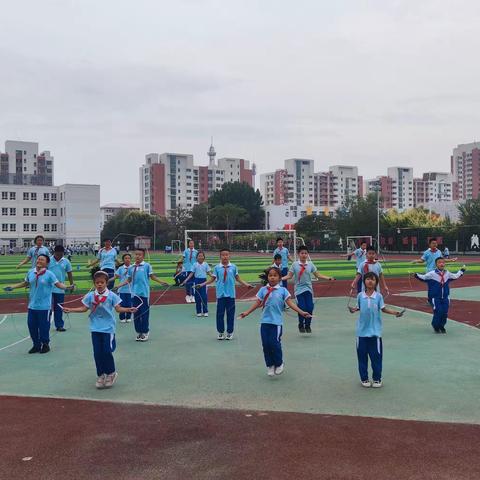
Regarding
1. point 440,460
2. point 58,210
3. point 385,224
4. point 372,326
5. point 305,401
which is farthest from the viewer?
point 58,210

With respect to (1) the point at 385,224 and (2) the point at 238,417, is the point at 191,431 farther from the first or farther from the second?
(1) the point at 385,224

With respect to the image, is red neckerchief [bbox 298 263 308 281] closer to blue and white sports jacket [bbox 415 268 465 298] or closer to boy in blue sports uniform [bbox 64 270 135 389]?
blue and white sports jacket [bbox 415 268 465 298]

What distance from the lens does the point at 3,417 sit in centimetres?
639

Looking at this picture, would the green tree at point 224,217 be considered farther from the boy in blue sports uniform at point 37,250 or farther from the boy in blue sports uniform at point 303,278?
the boy in blue sports uniform at point 303,278

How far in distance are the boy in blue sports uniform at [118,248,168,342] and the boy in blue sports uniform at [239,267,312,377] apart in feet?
11.6

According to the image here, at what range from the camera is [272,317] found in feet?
26.7

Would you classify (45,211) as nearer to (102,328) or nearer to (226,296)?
(226,296)

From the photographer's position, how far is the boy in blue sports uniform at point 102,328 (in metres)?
7.64

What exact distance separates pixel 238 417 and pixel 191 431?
2.07 feet

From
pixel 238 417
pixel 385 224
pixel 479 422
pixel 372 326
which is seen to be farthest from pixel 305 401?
pixel 385 224

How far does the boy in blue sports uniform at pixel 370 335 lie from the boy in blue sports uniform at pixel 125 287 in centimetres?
565

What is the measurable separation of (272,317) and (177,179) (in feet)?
502

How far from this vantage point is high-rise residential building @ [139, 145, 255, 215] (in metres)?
156

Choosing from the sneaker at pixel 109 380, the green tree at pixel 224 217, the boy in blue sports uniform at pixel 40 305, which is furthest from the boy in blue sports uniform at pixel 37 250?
the green tree at pixel 224 217
